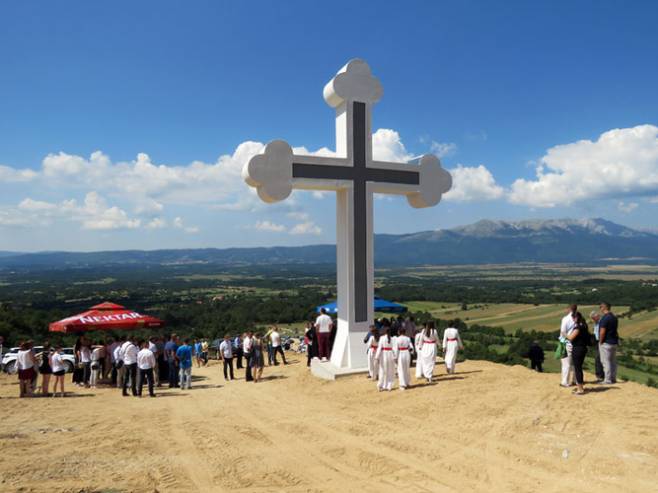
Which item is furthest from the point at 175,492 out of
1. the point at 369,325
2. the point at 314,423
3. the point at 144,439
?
the point at 369,325

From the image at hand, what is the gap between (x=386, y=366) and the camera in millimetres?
11227

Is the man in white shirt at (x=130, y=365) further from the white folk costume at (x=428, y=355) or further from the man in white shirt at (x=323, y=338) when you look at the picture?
the white folk costume at (x=428, y=355)

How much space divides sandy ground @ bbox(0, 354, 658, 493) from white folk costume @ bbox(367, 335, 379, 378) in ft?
1.58

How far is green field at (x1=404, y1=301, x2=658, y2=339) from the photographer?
56438mm

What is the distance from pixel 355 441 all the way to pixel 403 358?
3.70 m

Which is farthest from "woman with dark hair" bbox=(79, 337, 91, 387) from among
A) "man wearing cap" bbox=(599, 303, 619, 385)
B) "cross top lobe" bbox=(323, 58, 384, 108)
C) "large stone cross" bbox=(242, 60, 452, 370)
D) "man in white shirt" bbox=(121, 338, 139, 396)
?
"man wearing cap" bbox=(599, 303, 619, 385)

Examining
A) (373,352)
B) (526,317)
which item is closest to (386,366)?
(373,352)

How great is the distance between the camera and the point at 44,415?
10.2 meters

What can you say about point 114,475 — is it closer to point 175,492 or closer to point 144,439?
point 175,492

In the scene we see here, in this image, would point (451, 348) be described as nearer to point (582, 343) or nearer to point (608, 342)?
point (582, 343)

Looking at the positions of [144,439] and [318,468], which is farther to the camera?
[144,439]

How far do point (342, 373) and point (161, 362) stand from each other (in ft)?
18.9

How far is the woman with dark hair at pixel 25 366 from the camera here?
1283cm

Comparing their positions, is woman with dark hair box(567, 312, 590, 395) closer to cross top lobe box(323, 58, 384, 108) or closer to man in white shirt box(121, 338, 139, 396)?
cross top lobe box(323, 58, 384, 108)
